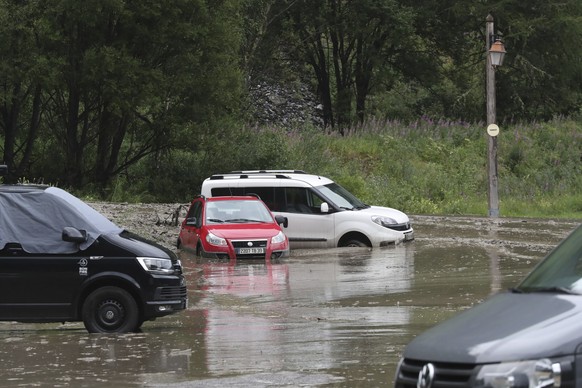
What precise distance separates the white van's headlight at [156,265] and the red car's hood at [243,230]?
879 cm

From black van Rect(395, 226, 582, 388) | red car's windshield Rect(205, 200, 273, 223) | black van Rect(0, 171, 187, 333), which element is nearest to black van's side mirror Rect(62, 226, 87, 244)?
black van Rect(0, 171, 187, 333)

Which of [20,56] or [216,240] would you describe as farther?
[20,56]

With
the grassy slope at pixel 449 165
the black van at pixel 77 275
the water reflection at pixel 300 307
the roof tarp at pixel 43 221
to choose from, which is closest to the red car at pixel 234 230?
the water reflection at pixel 300 307

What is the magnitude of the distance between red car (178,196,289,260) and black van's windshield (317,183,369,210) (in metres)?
1.56

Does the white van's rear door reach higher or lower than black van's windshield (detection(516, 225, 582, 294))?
lower

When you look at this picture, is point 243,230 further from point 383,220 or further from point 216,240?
point 383,220

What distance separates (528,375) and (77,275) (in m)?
8.13

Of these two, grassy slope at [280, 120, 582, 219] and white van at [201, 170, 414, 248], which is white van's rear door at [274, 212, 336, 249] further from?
grassy slope at [280, 120, 582, 219]

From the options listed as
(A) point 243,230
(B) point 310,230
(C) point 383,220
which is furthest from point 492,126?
(A) point 243,230

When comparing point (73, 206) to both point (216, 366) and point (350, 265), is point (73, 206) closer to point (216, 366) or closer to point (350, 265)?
point (216, 366)

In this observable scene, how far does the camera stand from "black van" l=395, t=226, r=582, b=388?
5.48m

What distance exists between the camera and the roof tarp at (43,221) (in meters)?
12.9

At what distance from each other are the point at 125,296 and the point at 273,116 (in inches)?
1807

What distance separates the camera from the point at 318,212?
2450cm
